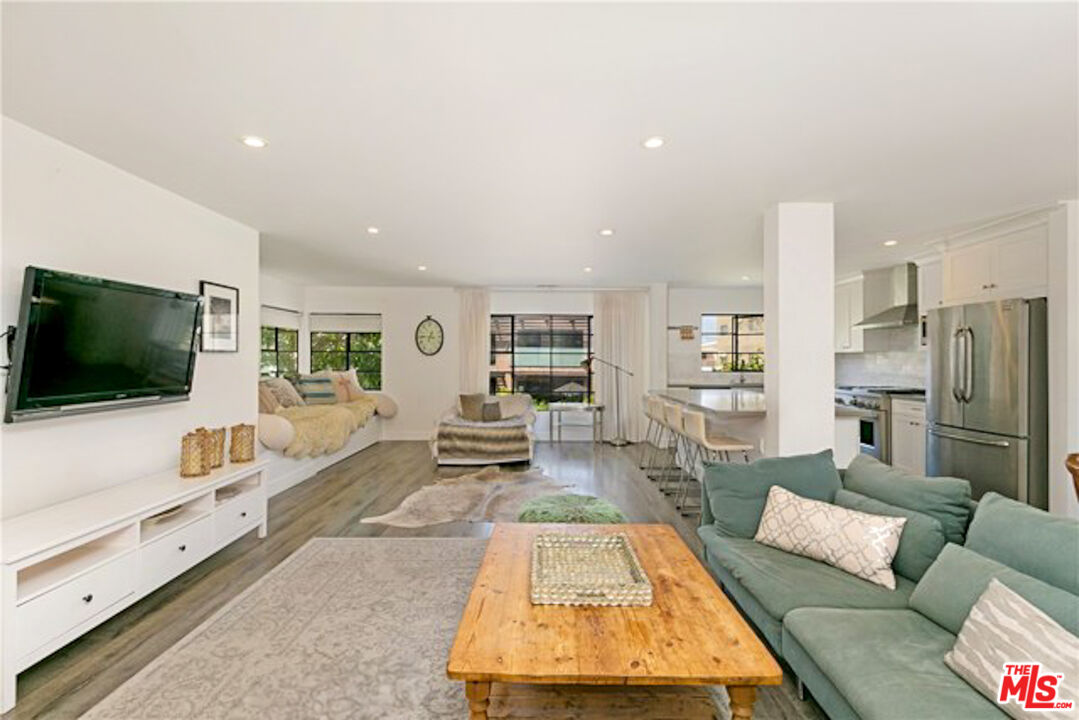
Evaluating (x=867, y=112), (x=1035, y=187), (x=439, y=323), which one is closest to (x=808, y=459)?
(x=867, y=112)

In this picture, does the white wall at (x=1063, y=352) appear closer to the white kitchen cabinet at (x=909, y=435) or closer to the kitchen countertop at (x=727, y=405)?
the white kitchen cabinet at (x=909, y=435)

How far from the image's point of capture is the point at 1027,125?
2277 mm

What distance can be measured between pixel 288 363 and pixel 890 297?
8.28 meters

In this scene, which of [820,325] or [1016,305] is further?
[1016,305]

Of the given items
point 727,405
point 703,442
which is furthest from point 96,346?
point 727,405

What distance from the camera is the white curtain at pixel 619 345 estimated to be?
7.76 meters

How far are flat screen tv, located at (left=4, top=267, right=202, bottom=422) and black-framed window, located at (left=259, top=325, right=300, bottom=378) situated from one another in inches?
145

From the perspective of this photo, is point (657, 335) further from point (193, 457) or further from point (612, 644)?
point (612, 644)

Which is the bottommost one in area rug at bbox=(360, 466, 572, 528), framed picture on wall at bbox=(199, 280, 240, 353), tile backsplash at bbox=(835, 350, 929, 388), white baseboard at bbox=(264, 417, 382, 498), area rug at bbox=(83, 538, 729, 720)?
area rug at bbox=(83, 538, 729, 720)

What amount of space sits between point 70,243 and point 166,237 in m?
0.68

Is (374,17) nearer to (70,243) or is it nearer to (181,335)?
(70,243)

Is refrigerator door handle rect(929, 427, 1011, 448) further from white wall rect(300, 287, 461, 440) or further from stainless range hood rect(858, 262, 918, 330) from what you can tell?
white wall rect(300, 287, 461, 440)

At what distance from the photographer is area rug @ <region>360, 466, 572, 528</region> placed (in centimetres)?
407

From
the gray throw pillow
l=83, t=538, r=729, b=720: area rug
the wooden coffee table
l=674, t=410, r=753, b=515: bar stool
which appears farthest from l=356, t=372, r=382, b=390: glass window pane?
the wooden coffee table
